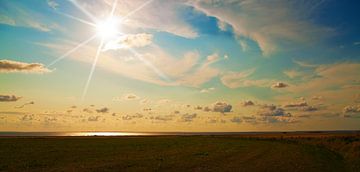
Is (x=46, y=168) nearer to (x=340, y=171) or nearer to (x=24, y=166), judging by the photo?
(x=24, y=166)

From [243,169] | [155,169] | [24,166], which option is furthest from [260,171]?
[24,166]

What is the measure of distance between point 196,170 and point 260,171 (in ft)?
15.9

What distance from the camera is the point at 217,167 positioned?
28547 mm

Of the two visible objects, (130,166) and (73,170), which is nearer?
(73,170)

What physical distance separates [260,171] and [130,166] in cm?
1078

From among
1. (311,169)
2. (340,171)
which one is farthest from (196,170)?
(340,171)

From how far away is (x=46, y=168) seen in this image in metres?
27.8

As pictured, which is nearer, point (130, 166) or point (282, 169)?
point (282, 169)

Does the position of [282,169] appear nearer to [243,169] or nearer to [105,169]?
[243,169]

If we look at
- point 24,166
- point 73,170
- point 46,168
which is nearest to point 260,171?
point 73,170

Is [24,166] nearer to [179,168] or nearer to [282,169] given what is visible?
[179,168]

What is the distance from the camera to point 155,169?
90.0 ft

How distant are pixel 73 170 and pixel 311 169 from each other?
18.7 metres

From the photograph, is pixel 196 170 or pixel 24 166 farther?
pixel 24 166
